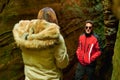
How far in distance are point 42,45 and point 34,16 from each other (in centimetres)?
443

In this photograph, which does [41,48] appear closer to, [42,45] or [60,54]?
[42,45]

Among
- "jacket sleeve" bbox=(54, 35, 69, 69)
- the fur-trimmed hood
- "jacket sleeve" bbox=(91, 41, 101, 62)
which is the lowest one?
"jacket sleeve" bbox=(91, 41, 101, 62)

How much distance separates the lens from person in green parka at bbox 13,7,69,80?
2.94 metres

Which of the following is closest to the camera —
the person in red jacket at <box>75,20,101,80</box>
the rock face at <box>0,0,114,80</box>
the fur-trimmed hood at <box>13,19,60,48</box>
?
the fur-trimmed hood at <box>13,19,60,48</box>

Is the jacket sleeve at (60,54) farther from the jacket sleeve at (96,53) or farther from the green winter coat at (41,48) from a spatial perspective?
the jacket sleeve at (96,53)

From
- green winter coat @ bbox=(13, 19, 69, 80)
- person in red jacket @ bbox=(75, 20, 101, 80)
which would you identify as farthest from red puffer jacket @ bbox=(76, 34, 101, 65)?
green winter coat @ bbox=(13, 19, 69, 80)

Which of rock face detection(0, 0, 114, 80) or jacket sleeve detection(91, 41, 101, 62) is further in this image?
rock face detection(0, 0, 114, 80)

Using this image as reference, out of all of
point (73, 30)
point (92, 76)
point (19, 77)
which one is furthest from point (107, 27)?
point (19, 77)

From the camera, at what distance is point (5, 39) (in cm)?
693

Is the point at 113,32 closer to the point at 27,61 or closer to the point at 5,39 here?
the point at 5,39

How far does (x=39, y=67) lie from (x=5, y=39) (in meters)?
4.04

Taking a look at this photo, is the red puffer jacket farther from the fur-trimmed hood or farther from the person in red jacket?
the fur-trimmed hood

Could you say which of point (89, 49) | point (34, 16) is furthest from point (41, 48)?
point (34, 16)

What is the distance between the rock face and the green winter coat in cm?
373
